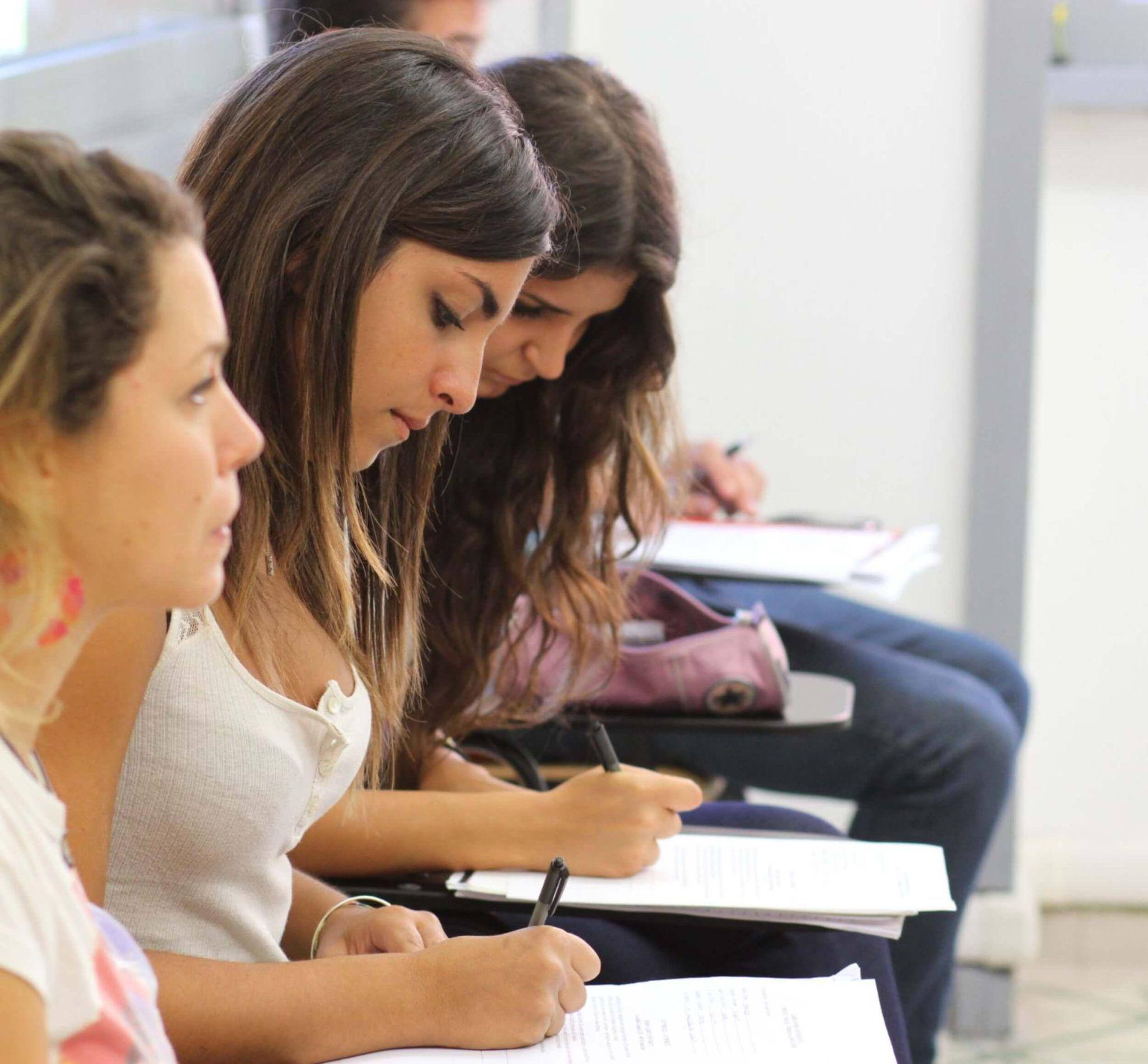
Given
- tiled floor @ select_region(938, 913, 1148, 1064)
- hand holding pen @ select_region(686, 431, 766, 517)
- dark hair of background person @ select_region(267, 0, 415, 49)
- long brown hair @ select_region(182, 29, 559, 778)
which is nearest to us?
long brown hair @ select_region(182, 29, 559, 778)

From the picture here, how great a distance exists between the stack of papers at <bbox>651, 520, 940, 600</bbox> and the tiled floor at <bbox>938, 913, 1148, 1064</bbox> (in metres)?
0.92

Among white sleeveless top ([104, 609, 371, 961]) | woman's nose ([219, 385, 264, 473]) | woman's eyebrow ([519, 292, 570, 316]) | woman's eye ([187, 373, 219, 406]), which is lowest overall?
white sleeveless top ([104, 609, 371, 961])

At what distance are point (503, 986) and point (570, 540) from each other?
2.31ft

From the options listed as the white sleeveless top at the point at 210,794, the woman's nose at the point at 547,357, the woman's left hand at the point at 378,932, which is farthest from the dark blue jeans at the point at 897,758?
the white sleeveless top at the point at 210,794

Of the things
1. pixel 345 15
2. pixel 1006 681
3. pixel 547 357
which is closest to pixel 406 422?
pixel 547 357

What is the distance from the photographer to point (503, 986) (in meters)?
0.89

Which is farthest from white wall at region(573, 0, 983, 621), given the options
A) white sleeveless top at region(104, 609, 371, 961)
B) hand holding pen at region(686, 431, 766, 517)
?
white sleeveless top at region(104, 609, 371, 961)

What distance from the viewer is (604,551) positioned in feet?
5.10

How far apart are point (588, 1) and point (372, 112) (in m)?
1.70

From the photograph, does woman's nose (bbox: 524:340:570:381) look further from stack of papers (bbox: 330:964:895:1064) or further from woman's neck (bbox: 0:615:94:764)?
woman's neck (bbox: 0:615:94:764)

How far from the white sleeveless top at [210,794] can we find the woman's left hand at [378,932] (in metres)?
0.07

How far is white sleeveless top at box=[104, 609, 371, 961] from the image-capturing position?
91 cm

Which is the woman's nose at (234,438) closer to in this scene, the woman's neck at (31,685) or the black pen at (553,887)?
the woman's neck at (31,685)

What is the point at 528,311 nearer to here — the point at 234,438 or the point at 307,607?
the point at 307,607
